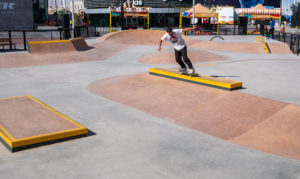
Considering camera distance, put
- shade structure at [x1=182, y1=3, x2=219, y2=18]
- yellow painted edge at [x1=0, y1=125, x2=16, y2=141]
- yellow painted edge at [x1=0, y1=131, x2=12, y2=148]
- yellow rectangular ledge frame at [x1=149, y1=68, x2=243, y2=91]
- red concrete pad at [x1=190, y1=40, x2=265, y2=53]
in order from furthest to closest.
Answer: shade structure at [x1=182, y1=3, x2=219, y2=18]
red concrete pad at [x1=190, y1=40, x2=265, y2=53]
yellow rectangular ledge frame at [x1=149, y1=68, x2=243, y2=91]
yellow painted edge at [x1=0, y1=125, x2=16, y2=141]
yellow painted edge at [x1=0, y1=131, x2=12, y2=148]

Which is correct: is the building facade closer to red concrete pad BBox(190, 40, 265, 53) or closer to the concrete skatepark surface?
red concrete pad BBox(190, 40, 265, 53)

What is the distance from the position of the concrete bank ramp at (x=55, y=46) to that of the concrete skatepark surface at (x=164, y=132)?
18.7 ft

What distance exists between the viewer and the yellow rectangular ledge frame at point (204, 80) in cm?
942

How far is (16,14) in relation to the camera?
39719mm

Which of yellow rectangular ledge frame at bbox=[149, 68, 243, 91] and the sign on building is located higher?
the sign on building

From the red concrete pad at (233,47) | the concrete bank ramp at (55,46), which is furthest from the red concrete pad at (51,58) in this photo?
the red concrete pad at (233,47)

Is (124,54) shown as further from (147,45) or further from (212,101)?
(212,101)

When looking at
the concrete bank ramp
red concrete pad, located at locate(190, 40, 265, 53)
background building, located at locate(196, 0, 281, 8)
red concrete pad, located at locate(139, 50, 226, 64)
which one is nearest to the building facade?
background building, located at locate(196, 0, 281, 8)

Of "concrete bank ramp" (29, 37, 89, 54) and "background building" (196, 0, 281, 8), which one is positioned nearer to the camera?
"concrete bank ramp" (29, 37, 89, 54)

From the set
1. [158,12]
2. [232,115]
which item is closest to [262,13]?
[158,12]

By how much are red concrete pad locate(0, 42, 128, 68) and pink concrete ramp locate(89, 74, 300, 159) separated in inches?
293

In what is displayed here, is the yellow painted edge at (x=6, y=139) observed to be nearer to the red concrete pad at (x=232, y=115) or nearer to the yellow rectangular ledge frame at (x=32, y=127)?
the yellow rectangular ledge frame at (x=32, y=127)

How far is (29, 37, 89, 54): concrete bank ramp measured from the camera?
18562 millimetres

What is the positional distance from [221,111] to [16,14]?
37879mm
